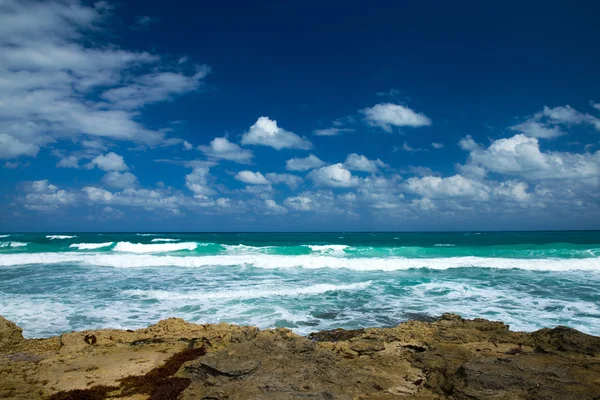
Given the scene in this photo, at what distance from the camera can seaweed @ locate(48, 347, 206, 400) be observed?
4.41m

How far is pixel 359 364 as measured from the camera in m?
5.30

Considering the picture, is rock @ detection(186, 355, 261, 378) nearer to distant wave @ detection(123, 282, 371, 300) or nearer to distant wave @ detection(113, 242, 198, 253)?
distant wave @ detection(123, 282, 371, 300)

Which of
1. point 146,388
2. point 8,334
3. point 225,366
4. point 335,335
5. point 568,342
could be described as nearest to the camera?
point 146,388

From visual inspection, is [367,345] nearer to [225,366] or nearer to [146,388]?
[225,366]

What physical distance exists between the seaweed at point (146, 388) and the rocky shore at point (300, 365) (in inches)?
0.6

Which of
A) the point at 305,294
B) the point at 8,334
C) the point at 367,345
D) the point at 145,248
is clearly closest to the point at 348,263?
the point at 305,294

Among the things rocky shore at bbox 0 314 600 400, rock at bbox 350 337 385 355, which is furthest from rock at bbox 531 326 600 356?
rock at bbox 350 337 385 355

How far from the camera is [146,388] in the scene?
182 inches

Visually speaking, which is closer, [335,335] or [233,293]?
[335,335]

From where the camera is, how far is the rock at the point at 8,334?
647cm

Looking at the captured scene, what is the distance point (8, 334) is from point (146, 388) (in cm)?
417

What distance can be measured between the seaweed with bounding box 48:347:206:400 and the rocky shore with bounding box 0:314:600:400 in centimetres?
1

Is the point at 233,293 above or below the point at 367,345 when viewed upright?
below

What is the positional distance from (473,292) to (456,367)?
9552 millimetres
